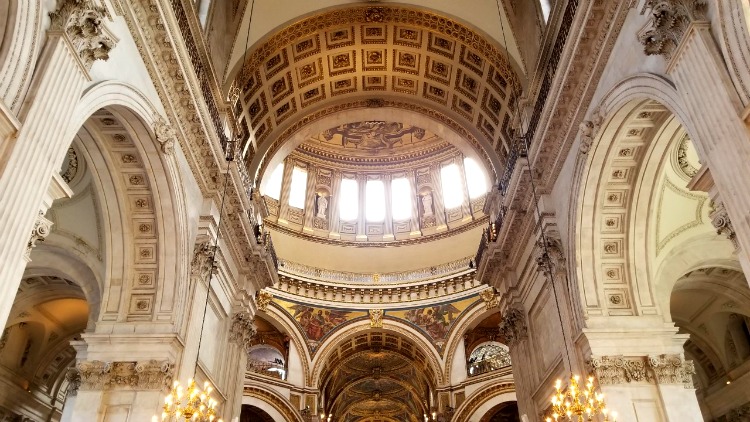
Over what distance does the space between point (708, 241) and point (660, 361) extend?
3297 millimetres

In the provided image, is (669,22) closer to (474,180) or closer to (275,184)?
(474,180)

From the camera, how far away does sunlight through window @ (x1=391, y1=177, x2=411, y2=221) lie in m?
31.8

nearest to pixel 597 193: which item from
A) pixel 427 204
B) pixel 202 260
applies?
pixel 202 260

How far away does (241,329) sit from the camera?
15508mm

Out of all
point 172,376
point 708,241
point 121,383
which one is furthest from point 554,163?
point 121,383

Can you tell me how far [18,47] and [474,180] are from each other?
1029 inches

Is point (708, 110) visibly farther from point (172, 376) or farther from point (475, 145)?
point (475, 145)

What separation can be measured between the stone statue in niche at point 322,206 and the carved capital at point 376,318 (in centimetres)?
554

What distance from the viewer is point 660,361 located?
424 inches

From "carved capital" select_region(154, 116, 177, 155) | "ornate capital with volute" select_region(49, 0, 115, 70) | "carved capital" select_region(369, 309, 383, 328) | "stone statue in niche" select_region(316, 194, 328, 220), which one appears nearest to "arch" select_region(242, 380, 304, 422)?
"carved capital" select_region(369, 309, 383, 328)

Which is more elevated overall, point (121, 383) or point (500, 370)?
point (500, 370)

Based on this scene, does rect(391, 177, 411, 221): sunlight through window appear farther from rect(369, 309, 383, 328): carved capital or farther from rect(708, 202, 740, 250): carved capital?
rect(708, 202, 740, 250): carved capital

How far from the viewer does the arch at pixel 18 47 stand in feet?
19.1

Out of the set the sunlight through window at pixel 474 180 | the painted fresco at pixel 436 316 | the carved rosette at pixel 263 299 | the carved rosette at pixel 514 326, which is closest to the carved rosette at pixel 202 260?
the carved rosette at pixel 514 326
